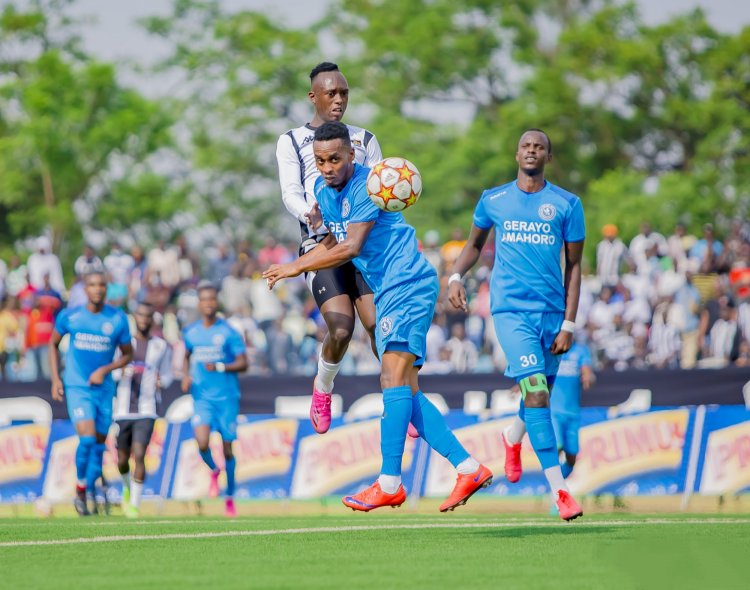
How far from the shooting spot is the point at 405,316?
9.02m

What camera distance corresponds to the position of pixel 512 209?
423 inches

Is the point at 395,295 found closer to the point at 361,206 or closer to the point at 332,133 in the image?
the point at 361,206

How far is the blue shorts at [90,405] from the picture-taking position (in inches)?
631

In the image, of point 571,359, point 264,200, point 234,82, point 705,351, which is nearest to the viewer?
point 571,359

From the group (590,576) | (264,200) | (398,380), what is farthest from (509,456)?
(264,200)

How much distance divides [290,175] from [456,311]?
538 inches

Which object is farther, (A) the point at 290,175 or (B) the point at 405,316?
(A) the point at 290,175

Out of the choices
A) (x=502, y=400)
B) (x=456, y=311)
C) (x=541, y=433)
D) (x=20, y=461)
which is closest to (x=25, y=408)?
(x=20, y=461)

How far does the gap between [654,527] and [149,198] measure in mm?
36102

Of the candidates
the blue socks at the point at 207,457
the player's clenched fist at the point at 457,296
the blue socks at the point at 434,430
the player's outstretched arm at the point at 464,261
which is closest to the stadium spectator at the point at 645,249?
the blue socks at the point at 207,457

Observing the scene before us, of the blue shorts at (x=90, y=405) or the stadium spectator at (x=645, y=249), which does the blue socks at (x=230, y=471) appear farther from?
the stadium spectator at (x=645, y=249)

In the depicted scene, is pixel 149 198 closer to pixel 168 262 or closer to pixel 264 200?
pixel 264 200

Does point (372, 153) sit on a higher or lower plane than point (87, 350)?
higher

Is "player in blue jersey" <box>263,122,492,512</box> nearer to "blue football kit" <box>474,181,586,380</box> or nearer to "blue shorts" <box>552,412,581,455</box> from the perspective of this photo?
"blue football kit" <box>474,181,586,380</box>
